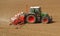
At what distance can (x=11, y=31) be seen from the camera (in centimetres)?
882

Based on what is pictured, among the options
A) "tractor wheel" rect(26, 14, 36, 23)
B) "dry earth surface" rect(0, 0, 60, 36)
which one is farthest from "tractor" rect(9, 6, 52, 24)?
"dry earth surface" rect(0, 0, 60, 36)

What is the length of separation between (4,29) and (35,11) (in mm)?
2059

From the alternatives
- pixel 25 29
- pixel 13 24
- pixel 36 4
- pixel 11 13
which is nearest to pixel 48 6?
pixel 36 4

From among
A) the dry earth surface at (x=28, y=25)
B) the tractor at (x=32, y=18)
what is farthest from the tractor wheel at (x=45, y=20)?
the dry earth surface at (x=28, y=25)

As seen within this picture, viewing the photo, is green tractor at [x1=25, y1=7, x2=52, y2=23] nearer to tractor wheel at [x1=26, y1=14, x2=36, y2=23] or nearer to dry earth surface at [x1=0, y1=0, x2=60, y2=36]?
tractor wheel at [x1=26, y1=14, x2=36, y2=23]

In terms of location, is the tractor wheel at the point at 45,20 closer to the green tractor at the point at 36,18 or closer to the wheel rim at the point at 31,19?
the green tractor at the point at 36,18

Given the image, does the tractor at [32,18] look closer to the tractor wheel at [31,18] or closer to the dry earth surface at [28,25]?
the tractor wheel at [31,18]

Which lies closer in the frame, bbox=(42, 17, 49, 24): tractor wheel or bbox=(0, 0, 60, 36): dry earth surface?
bbox=(0, 0, 60, 36): dry earth surface

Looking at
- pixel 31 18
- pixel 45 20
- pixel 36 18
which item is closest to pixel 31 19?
pixel 31 18

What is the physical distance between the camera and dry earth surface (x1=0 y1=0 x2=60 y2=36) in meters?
8.57

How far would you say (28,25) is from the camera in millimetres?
9898

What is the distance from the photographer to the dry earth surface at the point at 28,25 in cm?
857

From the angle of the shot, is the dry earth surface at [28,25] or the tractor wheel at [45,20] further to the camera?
the tractor wheel at [45,20]

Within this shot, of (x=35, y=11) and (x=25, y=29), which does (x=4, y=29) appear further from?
(x=35, y=11)
